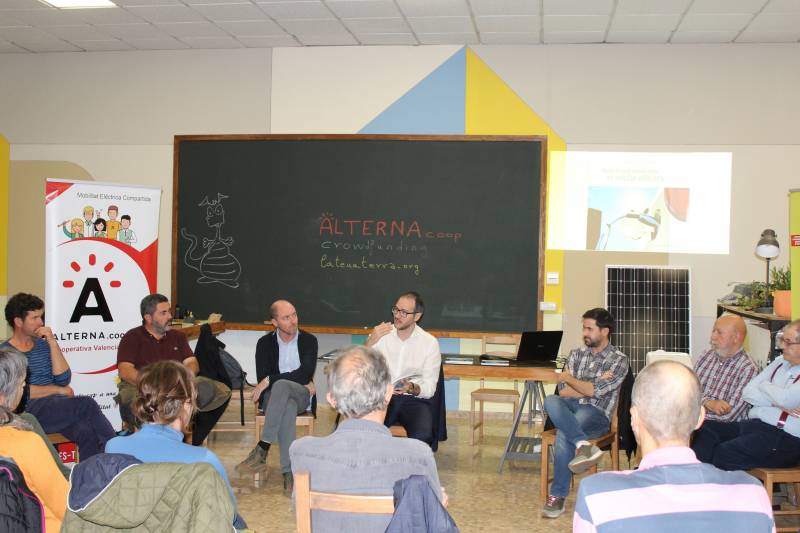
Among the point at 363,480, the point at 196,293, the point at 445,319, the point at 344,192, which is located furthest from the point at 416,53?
the point at 363,480

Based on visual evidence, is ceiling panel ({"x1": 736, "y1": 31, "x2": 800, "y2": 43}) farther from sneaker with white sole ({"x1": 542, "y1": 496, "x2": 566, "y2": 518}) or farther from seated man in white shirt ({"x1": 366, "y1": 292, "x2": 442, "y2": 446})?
sneaker with white sole ({"x1": 542, "y1": 496, "x2": 566, "y2": 518})

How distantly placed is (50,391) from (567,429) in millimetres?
3111

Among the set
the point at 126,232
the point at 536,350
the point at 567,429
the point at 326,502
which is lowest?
the point at 567,429

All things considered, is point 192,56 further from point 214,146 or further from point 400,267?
point 400,267

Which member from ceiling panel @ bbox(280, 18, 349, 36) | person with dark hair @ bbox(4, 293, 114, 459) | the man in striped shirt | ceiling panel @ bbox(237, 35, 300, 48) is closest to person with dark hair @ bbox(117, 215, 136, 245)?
person with dark hair @ bbox(4, 293, 114, 459)

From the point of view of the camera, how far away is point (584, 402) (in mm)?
5016

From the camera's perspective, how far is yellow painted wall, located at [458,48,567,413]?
7.32 meters

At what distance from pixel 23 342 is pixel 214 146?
334cm

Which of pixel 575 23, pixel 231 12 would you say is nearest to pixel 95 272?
pixel 231 12

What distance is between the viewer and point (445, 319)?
291 inches

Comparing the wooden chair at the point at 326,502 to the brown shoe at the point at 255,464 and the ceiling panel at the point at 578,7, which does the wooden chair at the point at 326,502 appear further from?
the ceiling panel at the point at 578,7

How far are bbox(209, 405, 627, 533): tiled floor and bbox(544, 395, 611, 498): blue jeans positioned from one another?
8.7 inches

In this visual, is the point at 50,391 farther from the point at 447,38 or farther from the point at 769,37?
the point at 769,37

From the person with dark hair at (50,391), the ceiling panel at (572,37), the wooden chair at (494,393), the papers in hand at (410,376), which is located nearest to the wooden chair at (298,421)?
the papers in hand at (410,376)
